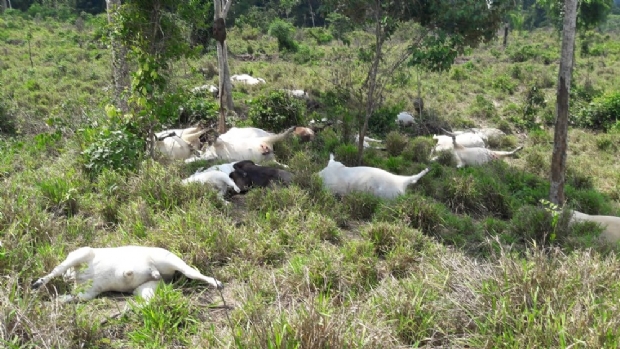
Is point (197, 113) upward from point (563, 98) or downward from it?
downward

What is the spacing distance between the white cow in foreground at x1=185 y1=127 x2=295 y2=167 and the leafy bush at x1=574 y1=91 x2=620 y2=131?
28.1 ft

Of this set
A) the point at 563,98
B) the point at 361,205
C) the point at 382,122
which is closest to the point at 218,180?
the point at 361,205

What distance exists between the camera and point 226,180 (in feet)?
19.0

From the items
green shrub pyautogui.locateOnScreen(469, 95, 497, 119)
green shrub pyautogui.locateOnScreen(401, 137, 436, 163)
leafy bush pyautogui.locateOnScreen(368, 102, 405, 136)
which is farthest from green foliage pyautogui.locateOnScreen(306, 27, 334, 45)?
green shrub pyautogui.locateOnScreen(401, 137, 436, 163)

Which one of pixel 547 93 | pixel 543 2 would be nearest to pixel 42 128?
pixel 547 93

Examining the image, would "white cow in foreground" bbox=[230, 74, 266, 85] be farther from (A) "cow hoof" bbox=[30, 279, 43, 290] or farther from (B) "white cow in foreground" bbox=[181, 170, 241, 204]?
(A) "cow hoof" bbox=[30, 279, 43, 290]

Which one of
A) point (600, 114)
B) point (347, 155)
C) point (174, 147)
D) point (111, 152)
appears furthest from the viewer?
point (600, 114)

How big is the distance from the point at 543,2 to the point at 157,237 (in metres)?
21.3

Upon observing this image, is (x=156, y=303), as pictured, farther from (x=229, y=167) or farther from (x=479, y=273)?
(x=229, y=167)

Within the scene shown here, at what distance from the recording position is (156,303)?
3285 mm

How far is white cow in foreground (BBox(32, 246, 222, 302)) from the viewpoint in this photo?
143 inches

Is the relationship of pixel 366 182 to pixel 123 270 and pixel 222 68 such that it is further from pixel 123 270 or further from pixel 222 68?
pixel 222 68

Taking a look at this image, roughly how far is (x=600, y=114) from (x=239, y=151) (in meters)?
9.42

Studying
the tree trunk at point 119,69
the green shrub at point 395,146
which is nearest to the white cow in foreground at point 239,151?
the tree trunk at point 119,69
